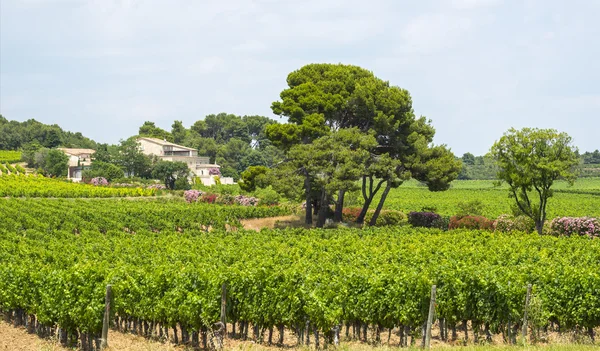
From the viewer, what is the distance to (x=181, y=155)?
401ft

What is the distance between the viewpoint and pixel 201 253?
94.3 feet

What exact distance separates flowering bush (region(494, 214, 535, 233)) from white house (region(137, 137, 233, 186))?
7313 centimetres

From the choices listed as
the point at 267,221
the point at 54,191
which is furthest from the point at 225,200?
the point at 54,191

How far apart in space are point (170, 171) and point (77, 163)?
30774 millimetres

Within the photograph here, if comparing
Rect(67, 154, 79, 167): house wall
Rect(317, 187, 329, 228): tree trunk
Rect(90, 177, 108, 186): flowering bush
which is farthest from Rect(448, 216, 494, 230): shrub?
Rect(67, 154, 79, 167): house wall

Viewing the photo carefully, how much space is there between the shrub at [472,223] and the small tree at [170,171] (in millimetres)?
54863

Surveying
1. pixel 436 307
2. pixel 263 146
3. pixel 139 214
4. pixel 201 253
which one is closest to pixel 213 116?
pixel 263 146

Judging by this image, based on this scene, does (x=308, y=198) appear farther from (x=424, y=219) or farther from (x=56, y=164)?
(x=56, y=164)

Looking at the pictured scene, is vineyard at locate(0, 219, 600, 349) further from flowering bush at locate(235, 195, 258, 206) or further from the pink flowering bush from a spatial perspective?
the pink flowering bush

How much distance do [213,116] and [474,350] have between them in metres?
170

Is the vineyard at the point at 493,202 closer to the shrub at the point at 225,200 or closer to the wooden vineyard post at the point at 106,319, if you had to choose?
the shrub at the point at 225,200

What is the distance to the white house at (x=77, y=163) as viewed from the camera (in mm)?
111750

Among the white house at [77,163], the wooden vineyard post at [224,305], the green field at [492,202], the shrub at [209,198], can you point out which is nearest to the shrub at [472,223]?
the green field at [492,202]

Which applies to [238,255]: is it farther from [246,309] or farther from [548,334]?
[548,334]
